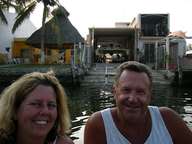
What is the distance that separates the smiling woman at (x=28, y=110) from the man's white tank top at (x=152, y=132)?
596 mm

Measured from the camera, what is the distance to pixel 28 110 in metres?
2.93

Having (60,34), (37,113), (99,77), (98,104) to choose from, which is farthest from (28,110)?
(60,34)

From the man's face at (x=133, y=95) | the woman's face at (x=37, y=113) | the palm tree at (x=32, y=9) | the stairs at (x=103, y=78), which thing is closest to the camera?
the woman's face at (x=37, y=113)

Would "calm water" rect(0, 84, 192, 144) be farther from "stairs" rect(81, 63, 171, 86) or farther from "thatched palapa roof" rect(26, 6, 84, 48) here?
"thatched palapa roof" rect(26, 6, 84, 48)

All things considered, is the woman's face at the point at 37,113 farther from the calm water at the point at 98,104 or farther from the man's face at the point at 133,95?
the calm water at the point at 98,104

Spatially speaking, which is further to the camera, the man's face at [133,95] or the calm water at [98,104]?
the calm water at [98,104]

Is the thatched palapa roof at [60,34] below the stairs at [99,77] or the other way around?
the other way around

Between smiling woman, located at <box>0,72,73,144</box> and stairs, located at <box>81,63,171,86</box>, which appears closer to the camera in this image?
smiling woman, located at <box>0,72,73,144</box>

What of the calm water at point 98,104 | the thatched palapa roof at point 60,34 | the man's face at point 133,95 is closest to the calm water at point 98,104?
the calm water at point 98,104

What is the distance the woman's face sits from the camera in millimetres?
2920

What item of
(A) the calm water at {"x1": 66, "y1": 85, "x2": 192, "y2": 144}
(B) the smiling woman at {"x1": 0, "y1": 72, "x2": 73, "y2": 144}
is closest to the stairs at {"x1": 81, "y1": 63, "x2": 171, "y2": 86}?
(A) the calm water at {"x1": 66, "y1": 85, "x2": 192, "y2": 144}

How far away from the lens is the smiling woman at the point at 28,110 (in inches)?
115

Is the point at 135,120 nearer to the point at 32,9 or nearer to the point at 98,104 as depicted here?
the point at 98,104

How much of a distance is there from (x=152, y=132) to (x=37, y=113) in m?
0.95
